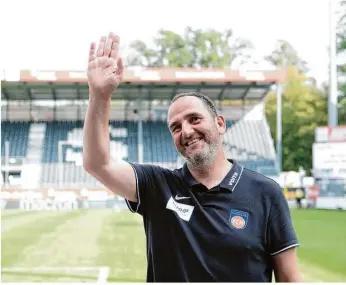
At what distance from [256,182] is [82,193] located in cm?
1164

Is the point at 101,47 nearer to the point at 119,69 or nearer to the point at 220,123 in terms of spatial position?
the point at 119,69

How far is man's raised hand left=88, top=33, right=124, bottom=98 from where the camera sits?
31.7 inches

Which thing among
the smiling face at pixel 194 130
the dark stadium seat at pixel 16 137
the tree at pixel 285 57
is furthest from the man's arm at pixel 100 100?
the tree at pixel 285 57

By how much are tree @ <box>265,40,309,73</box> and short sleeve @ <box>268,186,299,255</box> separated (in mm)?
18299

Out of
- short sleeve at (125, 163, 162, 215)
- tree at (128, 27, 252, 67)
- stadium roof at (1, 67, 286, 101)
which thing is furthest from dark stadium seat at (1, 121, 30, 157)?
short sleeve at (125, 163, 162, 215)

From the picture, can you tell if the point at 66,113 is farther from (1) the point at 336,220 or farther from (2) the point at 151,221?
(2) the point at 151,221

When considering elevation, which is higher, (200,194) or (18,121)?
(200,194)

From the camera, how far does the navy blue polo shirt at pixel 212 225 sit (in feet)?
2.76

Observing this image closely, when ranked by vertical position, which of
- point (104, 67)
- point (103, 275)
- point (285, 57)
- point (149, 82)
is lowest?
point (103, 275)

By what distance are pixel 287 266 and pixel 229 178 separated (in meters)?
0.17

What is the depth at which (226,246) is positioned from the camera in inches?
33.3

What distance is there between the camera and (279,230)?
882mm

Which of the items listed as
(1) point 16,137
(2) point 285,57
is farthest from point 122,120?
(2) point 285,57

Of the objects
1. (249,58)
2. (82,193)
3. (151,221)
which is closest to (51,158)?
(82,193)
